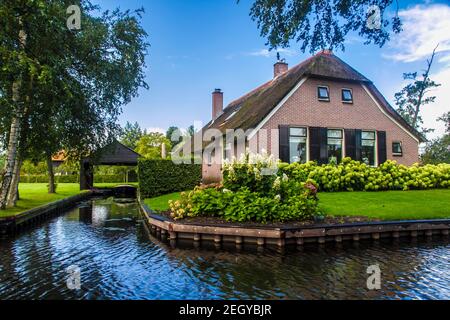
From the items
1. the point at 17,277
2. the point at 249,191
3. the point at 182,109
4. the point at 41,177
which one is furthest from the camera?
the point at 41,177

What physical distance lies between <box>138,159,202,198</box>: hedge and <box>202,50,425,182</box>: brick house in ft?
6.06

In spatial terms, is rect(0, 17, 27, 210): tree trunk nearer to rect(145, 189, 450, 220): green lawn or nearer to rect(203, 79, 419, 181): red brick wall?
rect(145, 189, 450, 220): green lawn

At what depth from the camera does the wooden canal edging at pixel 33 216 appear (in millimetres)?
9820

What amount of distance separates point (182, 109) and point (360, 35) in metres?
19.4

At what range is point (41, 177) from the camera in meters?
40.0

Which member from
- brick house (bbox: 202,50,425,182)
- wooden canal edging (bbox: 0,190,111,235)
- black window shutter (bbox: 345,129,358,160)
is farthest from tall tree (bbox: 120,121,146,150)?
black window shutter (bbox: 345,129,358,160)

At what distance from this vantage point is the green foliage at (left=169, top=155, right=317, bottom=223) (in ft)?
28.3

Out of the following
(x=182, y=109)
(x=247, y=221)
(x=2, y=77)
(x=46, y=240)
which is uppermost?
(x=182, y=109)

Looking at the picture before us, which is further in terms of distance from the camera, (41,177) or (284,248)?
(41,177)

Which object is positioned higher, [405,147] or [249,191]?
[405,147]
